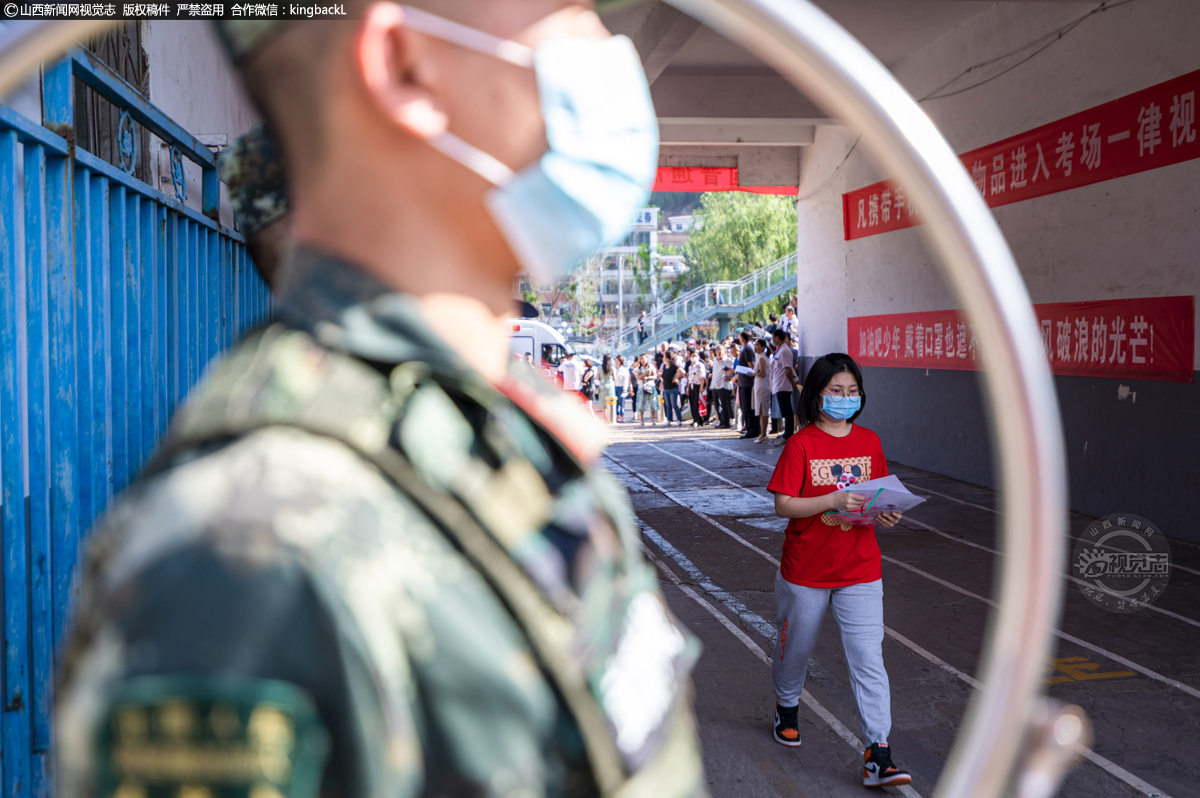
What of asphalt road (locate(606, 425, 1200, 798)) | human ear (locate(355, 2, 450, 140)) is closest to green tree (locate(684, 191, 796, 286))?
asphalt road (locate(606, 425, 1200, 798))

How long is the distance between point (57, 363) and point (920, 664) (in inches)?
174

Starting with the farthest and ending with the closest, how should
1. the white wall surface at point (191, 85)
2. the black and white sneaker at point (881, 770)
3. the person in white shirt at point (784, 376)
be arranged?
1. the person in white shirt at point (784, 376)
2. the white wall surface at point (191, 85)
3. the black and white sneaker at point (881, 770)

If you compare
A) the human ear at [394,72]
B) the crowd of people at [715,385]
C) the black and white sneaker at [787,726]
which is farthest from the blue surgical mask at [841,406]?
the crowd of people at [715,385]

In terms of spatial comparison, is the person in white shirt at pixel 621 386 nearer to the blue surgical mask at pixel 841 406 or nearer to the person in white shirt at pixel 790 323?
the person in white shirt at pixel 790 323

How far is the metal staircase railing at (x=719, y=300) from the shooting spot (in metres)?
33.7

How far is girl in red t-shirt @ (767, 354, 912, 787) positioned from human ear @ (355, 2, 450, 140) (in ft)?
10.3

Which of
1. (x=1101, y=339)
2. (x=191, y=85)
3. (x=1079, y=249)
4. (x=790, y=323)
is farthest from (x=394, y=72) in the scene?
(x=790, y=323)

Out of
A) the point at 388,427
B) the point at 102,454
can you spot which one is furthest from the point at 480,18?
the point at 102,454

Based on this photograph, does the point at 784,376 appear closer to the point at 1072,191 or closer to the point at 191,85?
the point at 1072,191

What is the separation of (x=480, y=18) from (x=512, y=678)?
58 cm

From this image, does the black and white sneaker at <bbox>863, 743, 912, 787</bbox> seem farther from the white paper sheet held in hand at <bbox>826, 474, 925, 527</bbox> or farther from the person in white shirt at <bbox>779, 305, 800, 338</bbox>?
the person in white shirt at <bbox>779, 305, 800, 338</bbox>

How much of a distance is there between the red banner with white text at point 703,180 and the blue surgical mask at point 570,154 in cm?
1755

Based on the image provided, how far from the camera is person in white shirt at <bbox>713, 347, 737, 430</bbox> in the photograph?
1898cm

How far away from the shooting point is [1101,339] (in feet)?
28.4
